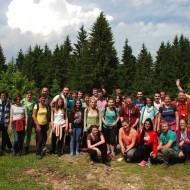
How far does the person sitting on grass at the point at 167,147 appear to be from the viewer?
835 cm

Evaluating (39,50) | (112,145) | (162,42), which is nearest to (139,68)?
(162,42)

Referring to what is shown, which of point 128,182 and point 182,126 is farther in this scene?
point 182,126

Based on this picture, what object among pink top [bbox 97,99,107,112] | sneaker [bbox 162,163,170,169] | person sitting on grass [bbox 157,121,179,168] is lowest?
sneaker [bbox 162,163,170,169]

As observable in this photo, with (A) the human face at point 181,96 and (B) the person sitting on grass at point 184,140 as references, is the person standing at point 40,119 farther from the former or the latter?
(A) the human face at point 181,96

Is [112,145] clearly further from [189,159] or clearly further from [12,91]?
[12,91]

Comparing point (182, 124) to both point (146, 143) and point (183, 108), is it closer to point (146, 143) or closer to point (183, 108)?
point (183, 108)

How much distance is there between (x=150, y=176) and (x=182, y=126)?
1.99m

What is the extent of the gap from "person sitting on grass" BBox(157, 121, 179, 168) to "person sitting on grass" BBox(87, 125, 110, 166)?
1.64 m

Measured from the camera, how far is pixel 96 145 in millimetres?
8727

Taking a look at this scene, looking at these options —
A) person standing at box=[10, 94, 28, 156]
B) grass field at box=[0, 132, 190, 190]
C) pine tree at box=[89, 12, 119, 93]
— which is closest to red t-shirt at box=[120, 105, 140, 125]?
grass field at box=[0, 132, 190, 190]

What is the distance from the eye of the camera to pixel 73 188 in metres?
7.04

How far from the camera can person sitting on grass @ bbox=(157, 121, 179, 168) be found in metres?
8.35

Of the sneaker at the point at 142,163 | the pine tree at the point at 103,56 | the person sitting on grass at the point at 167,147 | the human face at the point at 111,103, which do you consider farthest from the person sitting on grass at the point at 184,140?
the pine tree at the point at 103,56

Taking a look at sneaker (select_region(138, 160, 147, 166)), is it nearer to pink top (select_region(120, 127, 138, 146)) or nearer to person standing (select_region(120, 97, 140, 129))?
pink top (select_region(120, 127, 138, 146))
